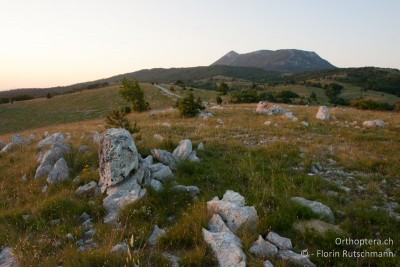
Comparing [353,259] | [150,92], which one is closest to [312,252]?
[353,259]

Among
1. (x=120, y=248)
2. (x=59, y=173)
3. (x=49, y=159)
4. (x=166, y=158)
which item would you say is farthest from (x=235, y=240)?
(x=49, y=159)

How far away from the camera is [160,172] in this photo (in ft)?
28.0

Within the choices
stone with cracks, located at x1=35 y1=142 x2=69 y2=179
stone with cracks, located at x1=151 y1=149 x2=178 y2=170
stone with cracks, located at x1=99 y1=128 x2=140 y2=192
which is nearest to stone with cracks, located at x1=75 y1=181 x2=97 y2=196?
stone with cracks, located at x1=99 y1=128 x2=140 y2=192

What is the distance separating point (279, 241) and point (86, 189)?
4892 mm

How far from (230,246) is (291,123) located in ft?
44.3

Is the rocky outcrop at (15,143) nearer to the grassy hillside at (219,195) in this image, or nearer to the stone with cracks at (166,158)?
the grassy hillside at (219,195)

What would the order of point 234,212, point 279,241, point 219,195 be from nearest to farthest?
point 279,241 < point 234,212 < point 219,195

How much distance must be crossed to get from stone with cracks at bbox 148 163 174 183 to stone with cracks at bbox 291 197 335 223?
331 cm

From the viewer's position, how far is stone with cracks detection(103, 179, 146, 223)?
679 cm

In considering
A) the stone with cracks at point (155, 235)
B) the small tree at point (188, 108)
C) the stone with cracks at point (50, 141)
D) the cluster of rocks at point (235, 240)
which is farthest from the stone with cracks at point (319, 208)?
the small tree at point (188, 108)

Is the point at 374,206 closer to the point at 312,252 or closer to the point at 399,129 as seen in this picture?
the point at 312,252

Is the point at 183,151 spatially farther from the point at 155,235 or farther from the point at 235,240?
the point at 235,240

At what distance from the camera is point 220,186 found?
8.08 metres

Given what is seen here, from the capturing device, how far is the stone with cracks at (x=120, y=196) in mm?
6791
